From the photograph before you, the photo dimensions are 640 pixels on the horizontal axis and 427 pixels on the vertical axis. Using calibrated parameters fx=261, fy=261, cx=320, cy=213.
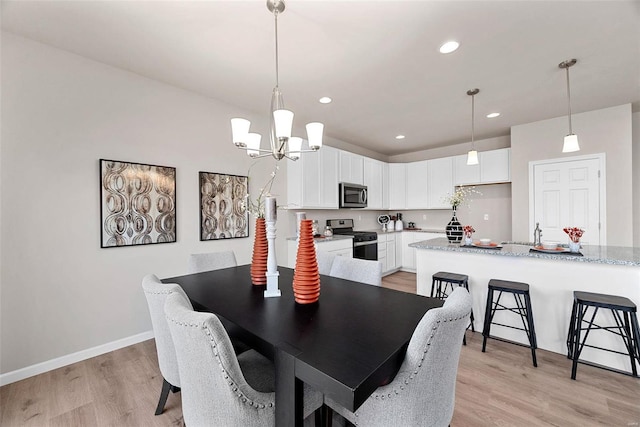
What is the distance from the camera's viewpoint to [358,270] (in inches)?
81.1

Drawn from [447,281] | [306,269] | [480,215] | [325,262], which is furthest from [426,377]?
[480,215]

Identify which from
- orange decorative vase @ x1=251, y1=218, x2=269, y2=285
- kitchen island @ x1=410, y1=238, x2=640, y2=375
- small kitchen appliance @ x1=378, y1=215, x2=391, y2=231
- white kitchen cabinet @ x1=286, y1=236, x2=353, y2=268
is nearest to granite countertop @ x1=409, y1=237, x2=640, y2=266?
kitchen island @ x1=410, y1=238, x2=640, y2=375

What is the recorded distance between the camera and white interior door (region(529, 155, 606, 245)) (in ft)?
11.8

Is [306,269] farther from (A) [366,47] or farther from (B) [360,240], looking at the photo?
(B) [360,240]

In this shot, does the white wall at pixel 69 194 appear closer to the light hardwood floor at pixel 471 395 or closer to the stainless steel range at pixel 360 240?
the light hardwood floor at pixel 471 395

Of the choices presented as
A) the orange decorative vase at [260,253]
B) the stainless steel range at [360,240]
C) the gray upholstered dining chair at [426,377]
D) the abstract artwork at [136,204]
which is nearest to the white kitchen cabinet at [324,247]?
the stainless steel range at [360,240]

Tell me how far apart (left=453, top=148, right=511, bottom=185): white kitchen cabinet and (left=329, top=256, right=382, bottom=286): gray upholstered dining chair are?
12.5ft

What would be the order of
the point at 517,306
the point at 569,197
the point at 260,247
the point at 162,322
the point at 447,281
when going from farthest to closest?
the point at 569,197 → the point at 447,281 → the point at 517,306 → the point at 260,247 → the point at 162,322

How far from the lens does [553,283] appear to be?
2375 millimetres

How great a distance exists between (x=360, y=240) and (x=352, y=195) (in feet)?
2.72

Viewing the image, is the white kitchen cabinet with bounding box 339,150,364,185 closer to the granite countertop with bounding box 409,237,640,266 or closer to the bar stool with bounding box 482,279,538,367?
the granite countertop with bounding box 409,237,640,266

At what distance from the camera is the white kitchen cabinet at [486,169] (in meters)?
4.44

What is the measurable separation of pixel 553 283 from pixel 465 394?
1.38m

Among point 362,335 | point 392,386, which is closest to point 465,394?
point 392,386
